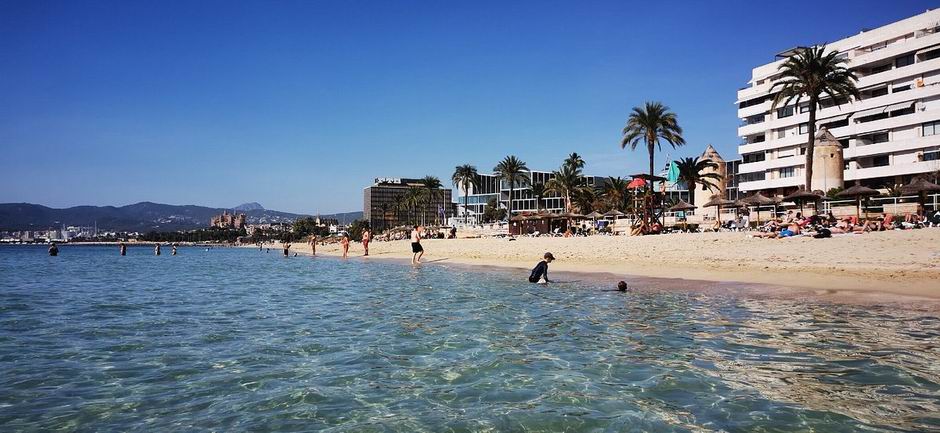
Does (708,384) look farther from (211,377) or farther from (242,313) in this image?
→ (242,313)

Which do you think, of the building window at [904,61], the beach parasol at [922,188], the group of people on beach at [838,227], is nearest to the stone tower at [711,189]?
the building window at [904,61]

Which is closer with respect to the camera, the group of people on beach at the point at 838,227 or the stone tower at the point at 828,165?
the group of people on beach at the point at 838,227

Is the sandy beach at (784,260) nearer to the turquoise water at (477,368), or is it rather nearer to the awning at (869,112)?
the turquoise water at (477,368)

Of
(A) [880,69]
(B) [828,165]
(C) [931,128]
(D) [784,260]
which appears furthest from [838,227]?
(A) [880,69]

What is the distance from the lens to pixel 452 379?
23.7 feet

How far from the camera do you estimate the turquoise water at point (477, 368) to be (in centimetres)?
564

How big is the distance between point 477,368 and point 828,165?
56513mm

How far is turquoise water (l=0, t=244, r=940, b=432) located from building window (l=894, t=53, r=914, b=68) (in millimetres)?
58904

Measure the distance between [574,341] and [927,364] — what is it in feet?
15.8

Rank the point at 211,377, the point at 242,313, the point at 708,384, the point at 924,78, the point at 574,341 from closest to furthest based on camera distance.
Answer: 1. the point at 708,384
2. the point at 211,377
3. the point at 574,341
4. the point at 242,313
5. the point at 924,78

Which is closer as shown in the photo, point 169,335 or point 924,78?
point 169,335

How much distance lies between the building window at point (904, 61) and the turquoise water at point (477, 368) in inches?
2319

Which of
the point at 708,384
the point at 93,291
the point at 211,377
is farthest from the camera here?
the point at 93,291

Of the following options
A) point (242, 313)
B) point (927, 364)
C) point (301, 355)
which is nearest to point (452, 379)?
point (301, 355)
